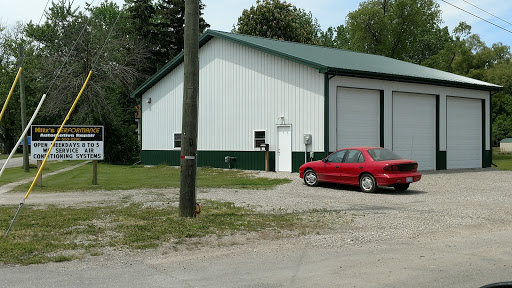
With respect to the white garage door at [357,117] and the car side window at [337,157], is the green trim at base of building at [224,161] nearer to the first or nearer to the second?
the white garage door at [357,117]

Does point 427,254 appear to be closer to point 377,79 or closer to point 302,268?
point 302,268

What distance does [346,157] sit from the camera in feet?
56.0

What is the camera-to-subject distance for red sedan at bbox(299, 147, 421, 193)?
15672mm

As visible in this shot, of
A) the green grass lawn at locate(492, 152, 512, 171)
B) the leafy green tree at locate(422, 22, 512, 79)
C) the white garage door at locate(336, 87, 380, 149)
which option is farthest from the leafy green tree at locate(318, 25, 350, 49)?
the white garage door at locate(336, 87, 380, 149)

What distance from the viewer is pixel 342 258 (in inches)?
284

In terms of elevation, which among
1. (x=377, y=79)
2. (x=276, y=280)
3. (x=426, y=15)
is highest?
(x=426, y=15)

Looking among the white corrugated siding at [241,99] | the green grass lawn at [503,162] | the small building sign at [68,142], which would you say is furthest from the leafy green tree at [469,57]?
the small building sign at [68,142]

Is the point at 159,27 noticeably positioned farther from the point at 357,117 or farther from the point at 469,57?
the point at 469,57

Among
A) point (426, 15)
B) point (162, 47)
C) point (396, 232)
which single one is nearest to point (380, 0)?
point (426, 15)

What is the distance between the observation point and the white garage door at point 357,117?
22.4m

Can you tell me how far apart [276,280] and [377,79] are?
18705 millimetres

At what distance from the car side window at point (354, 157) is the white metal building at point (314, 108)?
4513mm

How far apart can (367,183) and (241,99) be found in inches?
456

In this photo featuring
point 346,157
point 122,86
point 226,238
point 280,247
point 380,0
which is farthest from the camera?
point 380,0
